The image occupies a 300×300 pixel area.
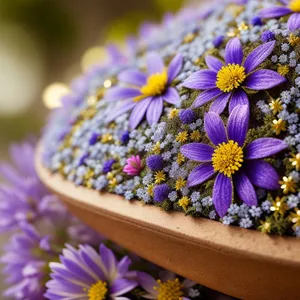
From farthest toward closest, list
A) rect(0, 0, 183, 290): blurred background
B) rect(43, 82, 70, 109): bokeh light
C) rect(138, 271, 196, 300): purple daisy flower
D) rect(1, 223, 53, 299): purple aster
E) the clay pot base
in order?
rect(0, 0, 183, 290): blurred background → rect(43, 82, 70, 109): bokeh light → rect(1, 223, 53, 299): purple aster → rect(138, 271, 196, 300): purple daisy flower → the clay pot base

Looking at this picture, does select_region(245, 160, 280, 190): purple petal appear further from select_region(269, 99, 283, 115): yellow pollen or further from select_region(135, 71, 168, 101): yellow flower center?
select_region(135, 71, 168, 101): yellow flower center

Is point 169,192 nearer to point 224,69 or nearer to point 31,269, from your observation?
point 224,69

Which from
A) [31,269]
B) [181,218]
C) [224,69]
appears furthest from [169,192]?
[31,269]

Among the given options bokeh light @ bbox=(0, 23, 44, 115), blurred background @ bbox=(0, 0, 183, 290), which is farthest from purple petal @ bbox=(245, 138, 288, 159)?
bokeh light @ bbox=(0, 23, 44, 115)

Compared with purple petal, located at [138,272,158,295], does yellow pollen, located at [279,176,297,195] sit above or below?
above

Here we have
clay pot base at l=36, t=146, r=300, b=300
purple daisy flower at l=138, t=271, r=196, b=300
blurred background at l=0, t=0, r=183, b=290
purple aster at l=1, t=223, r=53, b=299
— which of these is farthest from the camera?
blurred background at l=0, t=0, r=183, b=290

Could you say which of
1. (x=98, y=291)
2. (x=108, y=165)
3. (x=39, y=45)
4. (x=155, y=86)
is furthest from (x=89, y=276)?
(x=39, y=45)

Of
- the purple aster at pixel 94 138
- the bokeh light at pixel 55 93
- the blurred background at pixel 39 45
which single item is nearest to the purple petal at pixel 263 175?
the purple aster at pixel 94 138

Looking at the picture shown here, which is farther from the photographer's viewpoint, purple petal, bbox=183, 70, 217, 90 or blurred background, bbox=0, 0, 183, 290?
blurred background, bbox=0, 0, 183, 290
